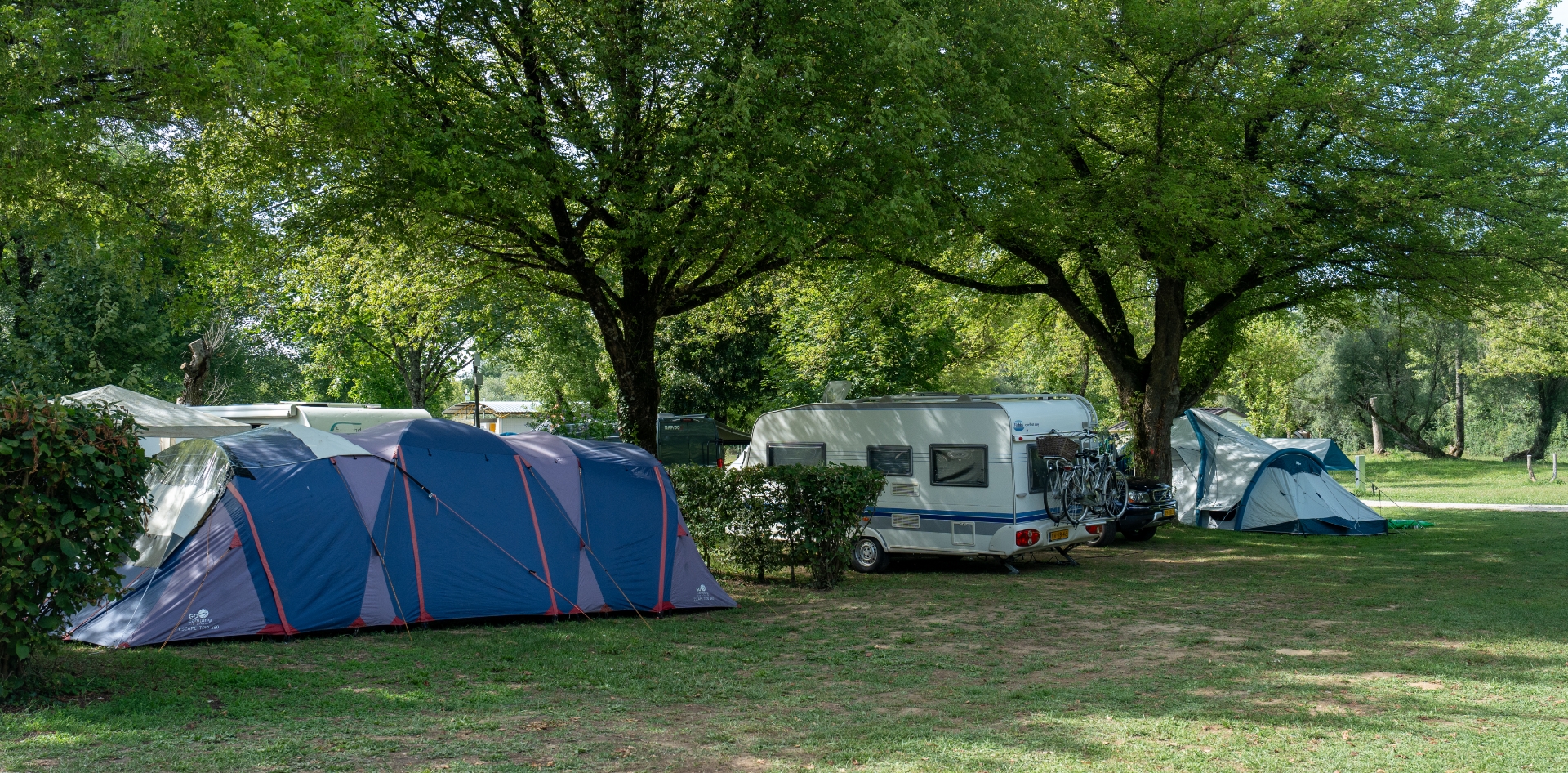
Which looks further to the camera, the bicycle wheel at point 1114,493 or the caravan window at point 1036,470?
the bicycle wheel at point 1114,493

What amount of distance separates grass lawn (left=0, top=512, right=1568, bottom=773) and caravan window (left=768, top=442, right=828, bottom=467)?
315cm

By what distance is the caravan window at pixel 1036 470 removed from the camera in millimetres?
12945

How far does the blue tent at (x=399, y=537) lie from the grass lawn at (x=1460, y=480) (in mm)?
18373

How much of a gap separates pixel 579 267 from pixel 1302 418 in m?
39.4

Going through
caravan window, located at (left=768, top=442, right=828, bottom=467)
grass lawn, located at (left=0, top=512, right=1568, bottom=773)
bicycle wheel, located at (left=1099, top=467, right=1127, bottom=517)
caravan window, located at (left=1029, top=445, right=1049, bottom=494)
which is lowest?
grass lawn, located at (left=0, top=512, right=1568, bottom=773)

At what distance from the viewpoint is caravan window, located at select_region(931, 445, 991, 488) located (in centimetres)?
1300

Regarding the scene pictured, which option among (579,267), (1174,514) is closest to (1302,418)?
(1174,514)

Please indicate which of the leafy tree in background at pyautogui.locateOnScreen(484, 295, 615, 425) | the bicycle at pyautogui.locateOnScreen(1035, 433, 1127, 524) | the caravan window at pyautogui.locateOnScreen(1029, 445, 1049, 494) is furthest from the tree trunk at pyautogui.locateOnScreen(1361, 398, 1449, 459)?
the caravan window at pyautogui.locateOnScreen(1029, 445, 1049, 494)

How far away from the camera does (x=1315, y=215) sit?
15703 mm

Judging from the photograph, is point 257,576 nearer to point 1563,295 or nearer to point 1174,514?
point 1174,514

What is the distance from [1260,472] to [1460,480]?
18.1 m

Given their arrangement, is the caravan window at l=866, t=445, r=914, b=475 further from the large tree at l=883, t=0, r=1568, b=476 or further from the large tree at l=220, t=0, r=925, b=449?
the large tree at l=220, t=0, r=925, b=449

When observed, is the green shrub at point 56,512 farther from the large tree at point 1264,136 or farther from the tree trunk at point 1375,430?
the tree trunk at point 1375,430

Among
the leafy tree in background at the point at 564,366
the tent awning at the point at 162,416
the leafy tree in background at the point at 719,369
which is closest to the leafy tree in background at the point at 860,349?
the leafy tree in background at the point at 719,369
